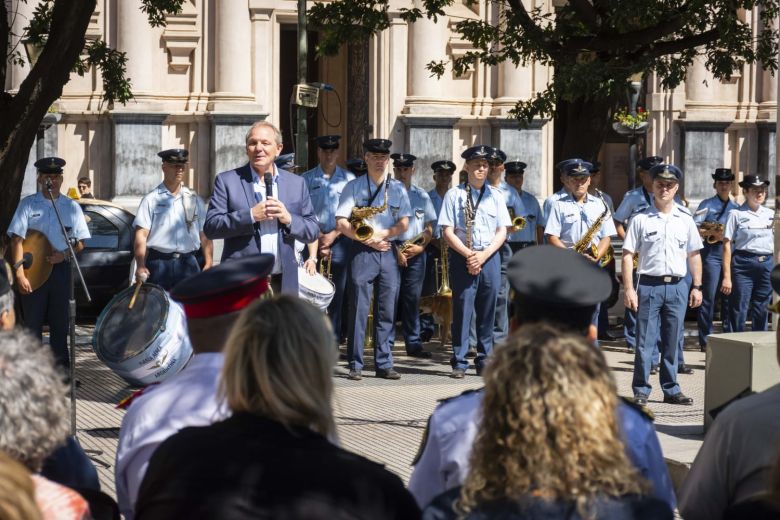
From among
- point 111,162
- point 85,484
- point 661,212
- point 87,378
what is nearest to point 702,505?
point 85,484

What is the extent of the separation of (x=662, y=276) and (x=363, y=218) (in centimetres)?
289

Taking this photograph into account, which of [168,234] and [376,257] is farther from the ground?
[168,234]

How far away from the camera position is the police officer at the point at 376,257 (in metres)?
12.5

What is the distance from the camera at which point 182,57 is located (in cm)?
2350

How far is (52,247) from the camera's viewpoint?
1185 cm

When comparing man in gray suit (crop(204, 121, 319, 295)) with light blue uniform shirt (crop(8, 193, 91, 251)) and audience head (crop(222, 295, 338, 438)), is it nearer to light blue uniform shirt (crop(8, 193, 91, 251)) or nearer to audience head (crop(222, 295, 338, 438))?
light blue uniform shirt (crop(8, 193, 91, 251))

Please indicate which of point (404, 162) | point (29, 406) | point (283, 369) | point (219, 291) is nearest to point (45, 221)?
point (404, 162)

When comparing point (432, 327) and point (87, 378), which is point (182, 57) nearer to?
point (432, 327)

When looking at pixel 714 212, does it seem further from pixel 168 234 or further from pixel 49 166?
pixel 49 166

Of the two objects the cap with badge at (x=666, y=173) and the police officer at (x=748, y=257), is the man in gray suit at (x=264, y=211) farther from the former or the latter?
the police officer at (x=748, y=257)

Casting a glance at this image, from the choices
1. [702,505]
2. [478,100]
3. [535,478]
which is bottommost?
[702,505]

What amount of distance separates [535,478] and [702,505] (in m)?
0.91

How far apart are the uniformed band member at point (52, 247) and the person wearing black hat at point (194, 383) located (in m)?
7.60

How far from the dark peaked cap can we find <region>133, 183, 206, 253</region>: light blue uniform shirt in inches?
294
